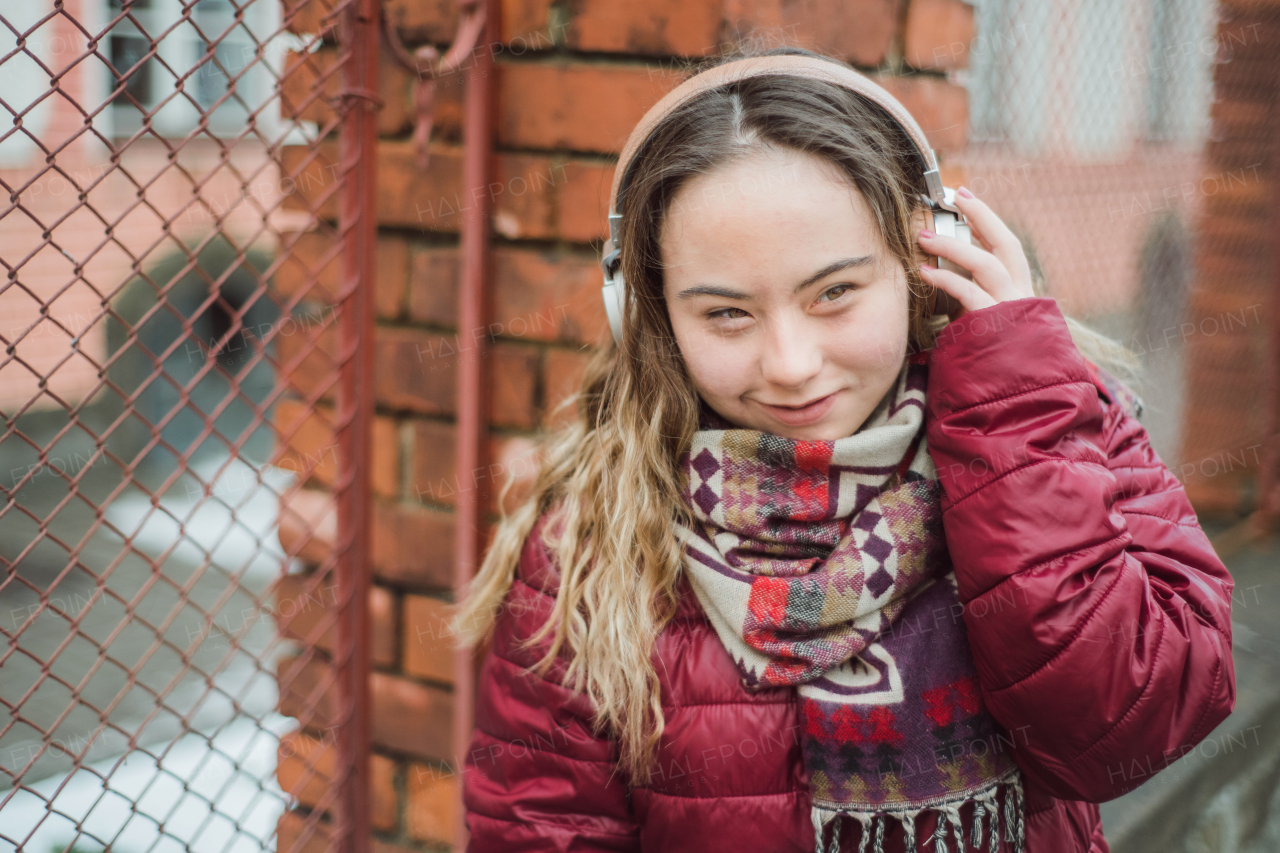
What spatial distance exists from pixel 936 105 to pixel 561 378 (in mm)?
836

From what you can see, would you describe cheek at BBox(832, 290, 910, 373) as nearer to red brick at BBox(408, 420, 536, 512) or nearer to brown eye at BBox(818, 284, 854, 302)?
brown eye at BBox(818, 284, 854, 302)

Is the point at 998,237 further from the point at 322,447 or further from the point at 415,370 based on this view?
the point at 322,447

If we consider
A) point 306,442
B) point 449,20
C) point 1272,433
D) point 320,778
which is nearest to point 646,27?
point 449,20

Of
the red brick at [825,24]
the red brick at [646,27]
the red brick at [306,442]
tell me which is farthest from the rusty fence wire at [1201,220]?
the red brick at [306,442]

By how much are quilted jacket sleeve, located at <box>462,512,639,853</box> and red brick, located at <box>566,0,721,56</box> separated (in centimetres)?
81

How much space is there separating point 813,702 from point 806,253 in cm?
56

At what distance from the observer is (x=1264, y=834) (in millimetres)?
2494

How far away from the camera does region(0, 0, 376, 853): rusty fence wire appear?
4.14 ft

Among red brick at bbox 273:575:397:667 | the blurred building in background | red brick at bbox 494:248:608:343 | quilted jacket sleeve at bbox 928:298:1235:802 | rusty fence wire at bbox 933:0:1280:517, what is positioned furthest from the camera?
rusty fence wire at bbox 933:0:1280:517

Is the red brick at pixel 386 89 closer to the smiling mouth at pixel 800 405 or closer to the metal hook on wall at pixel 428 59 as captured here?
the metal hook on wall at pixel 428 59

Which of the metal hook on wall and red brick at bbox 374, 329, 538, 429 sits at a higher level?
the metal hook on wall

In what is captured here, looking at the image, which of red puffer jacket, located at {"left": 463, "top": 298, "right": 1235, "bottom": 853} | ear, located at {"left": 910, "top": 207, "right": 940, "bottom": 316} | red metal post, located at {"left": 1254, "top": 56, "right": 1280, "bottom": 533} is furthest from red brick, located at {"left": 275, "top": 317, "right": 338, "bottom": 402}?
red metal post, located at {"left": 1254, "top": 56, "right": 1280, "bottom": 533}

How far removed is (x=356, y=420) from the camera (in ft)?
5.17

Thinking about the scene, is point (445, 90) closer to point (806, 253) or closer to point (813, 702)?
point (806, 253)
